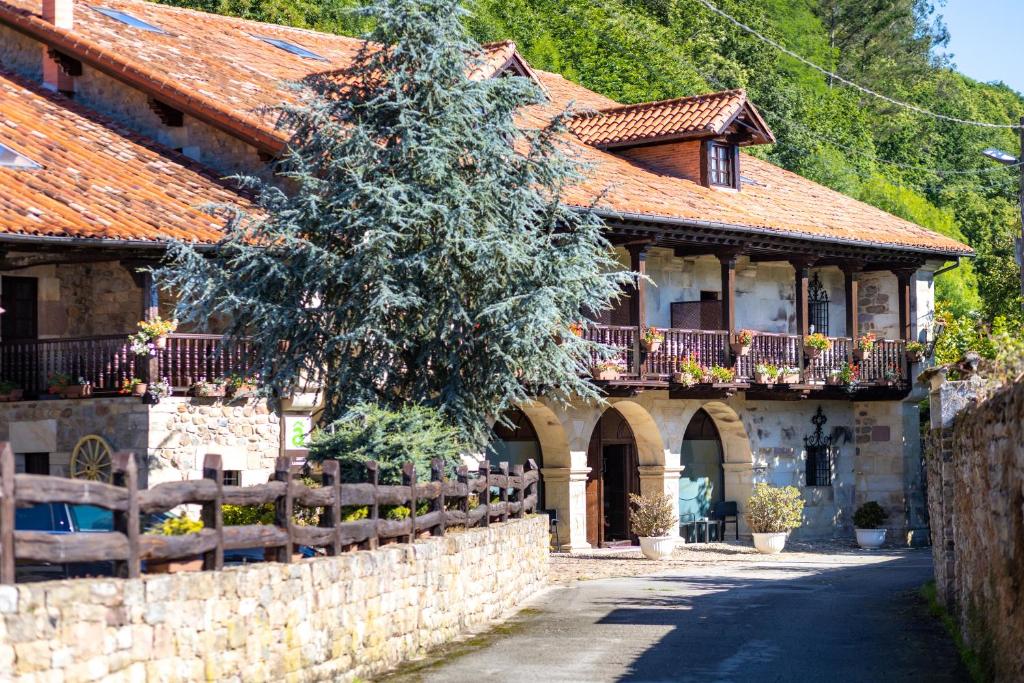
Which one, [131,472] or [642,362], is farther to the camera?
[642,362]

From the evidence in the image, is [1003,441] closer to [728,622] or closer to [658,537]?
[728,622]

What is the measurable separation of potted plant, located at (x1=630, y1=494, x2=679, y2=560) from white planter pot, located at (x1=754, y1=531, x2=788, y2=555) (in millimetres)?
2481

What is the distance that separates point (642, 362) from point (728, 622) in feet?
33.7

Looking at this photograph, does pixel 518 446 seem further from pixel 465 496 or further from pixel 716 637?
pixel 716 637

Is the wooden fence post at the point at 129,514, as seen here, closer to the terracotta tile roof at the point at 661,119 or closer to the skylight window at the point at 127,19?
the skylight window at the point at 127,19

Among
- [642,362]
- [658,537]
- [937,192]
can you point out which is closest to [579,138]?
[642,362]

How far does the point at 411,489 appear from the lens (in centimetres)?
1311

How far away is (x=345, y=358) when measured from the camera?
56.0 ft

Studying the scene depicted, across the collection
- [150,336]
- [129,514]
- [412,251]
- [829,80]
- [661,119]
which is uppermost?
[829,80]

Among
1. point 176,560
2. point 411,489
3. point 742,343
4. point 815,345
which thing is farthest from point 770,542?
point 176,560

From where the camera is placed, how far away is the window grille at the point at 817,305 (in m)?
31.2

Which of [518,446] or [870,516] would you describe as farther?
[870,516]

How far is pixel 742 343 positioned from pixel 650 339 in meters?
2.32

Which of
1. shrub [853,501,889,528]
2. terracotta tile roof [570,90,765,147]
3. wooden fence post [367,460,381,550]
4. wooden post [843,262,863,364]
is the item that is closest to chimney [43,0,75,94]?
terracotta tile roof [570,90,765,147]
